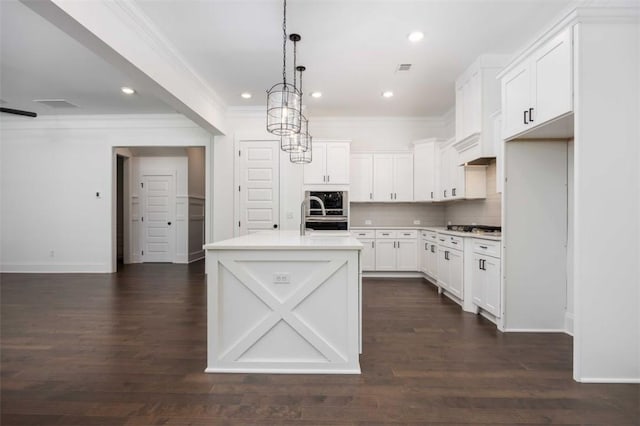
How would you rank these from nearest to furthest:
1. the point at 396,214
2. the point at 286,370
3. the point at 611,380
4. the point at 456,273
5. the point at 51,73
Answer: the point at 611,380 < the point at 286,370 < the point at 456,273 < the point at 51,73 < the point at 396,214

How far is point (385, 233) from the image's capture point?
238 inches

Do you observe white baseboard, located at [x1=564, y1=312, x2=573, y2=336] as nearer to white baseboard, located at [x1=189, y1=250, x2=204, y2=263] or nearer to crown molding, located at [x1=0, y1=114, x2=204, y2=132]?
crown molding, located at [x1=0, y1=114, x2=204, y2=132]

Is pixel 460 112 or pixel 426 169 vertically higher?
pixel 460 112

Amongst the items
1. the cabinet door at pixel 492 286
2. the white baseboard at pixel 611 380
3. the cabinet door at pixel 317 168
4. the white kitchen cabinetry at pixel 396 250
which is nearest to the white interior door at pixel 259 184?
the cabinet door at pixel 317 168

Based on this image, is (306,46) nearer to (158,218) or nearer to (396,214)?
(396,214)

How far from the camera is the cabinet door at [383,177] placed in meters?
6.26

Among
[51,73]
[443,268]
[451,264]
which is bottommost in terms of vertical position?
[443,268]

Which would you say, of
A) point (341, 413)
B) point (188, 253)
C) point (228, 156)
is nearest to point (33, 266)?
point (188, 253)

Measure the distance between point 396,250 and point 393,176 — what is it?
54.3 inches

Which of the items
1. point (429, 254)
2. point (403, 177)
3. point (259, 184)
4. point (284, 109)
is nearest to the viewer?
point (284, 109)

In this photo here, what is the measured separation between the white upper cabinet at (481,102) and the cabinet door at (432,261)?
1.55 metres

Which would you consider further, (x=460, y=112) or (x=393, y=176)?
(x=393, y=176)

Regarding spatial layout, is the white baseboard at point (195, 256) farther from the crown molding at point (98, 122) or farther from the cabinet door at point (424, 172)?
the cabinet door at point (424, 172)

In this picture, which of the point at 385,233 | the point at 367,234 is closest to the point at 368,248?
the point at 367,234
